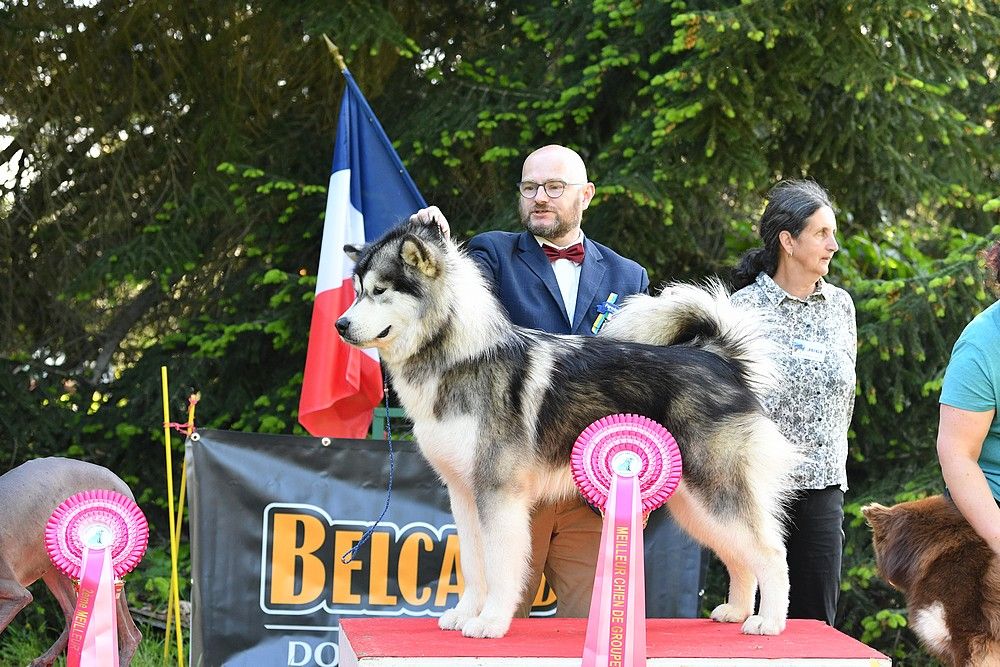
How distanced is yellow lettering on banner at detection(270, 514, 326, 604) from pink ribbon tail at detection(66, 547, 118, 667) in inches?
55.8

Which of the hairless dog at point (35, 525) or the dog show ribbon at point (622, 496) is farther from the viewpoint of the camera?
the hairless dog at point (35, 525)

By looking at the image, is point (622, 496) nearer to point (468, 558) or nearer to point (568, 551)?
point (468, 558)


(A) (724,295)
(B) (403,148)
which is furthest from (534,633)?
(B) (403,148)

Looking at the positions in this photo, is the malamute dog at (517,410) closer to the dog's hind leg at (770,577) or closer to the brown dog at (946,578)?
the dog's hind leg at (770,577)

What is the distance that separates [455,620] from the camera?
3.01 meters

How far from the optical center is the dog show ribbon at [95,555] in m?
2.79

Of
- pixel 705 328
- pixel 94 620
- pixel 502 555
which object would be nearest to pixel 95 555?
pixel 94 620

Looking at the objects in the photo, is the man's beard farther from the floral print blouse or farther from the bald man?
the floral print blouse

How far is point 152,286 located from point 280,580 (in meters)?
3.24

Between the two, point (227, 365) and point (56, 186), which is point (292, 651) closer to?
point (227, 365)

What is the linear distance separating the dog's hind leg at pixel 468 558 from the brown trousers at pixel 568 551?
518 mm

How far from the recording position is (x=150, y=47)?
646 cm

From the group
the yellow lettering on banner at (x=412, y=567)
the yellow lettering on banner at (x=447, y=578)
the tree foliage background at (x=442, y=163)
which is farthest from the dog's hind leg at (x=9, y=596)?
the tree foliage background at (x=442, y=163)

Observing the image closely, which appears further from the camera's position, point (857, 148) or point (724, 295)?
point (857, 148)
